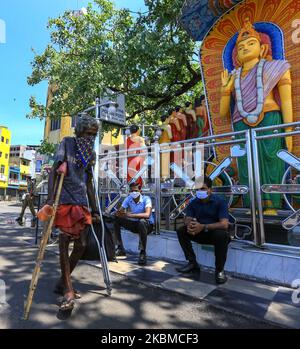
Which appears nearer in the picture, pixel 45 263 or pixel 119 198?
A: pixel 45 263

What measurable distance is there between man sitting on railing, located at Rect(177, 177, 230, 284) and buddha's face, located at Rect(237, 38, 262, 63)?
3.52 m

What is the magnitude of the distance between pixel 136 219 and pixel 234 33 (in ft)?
16.0

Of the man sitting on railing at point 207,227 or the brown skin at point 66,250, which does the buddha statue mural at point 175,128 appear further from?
the brown skin at point 66,250

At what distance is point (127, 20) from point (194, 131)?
19.3 ft

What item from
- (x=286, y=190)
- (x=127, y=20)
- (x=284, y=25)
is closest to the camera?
(x=286, y=190)

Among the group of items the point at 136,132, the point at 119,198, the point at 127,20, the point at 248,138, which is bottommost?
the point at 119,198

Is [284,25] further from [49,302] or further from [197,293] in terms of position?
[49,302]

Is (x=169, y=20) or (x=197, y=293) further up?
(x=169, y=20)

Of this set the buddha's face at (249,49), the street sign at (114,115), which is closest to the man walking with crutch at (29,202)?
the street sign at (114,115)

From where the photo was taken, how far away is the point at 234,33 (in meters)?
7.16

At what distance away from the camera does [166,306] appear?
333cm

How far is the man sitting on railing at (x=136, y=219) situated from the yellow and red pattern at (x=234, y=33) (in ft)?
7.06
